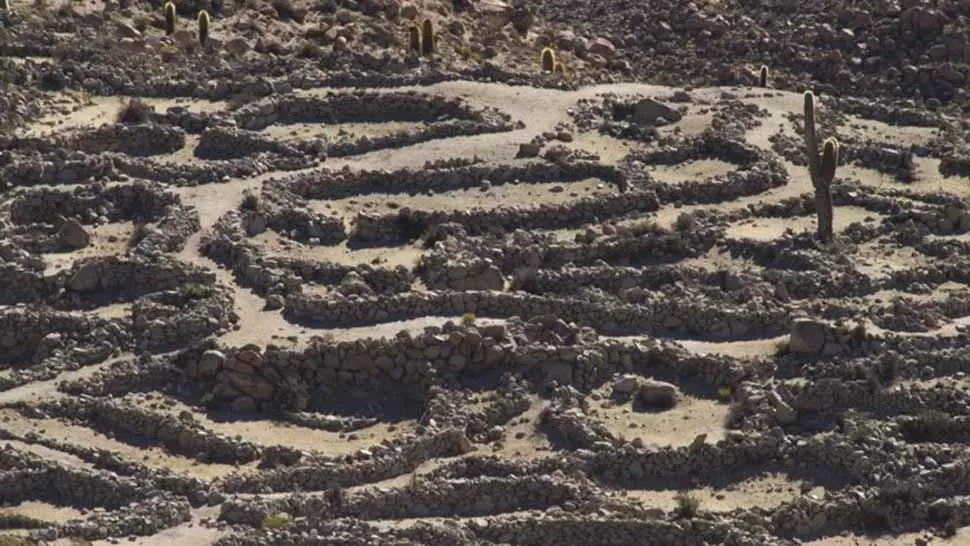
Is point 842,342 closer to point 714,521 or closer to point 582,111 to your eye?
point 714,521

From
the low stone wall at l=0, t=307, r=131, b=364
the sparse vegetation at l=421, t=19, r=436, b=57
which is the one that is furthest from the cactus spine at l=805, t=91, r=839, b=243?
the low stone wall at l=0, t=307, r=131, b=364

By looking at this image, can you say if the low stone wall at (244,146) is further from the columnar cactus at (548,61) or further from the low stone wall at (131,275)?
the columnar cactus at (548,61)

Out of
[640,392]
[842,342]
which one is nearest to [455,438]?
[640,392]

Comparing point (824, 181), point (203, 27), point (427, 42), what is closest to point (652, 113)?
point (427, 42)

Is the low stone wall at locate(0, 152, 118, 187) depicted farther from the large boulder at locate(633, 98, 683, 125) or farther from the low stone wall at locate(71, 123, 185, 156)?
the large boulder at locate(633, 98, 683, 125)

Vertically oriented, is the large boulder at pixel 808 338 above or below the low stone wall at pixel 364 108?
below

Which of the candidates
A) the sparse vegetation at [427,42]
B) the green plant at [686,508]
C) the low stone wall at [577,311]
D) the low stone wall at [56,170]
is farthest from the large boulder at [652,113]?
the green plant at [686,508]
